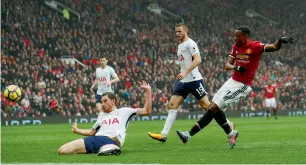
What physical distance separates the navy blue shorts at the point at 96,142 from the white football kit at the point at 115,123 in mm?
308

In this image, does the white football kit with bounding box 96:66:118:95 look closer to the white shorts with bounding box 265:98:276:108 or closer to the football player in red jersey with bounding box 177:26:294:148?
the football player in red jersey with bounding box 177:26:294:148

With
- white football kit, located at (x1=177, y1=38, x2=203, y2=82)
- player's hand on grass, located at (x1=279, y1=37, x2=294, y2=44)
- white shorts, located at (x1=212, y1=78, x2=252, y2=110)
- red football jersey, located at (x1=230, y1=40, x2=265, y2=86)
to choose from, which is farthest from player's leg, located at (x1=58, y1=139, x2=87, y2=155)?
white football kit, located at (x1=177, y1=38, x2=203, y2=82)

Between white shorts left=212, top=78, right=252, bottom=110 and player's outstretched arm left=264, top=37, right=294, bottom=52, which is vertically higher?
player's outstretched arm left=264, top=37, right=294, bottom=52

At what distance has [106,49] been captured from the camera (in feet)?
147

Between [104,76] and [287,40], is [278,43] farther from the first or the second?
[104,76]

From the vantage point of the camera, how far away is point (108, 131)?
1240 centimetres

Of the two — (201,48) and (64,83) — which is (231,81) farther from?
(201,48)

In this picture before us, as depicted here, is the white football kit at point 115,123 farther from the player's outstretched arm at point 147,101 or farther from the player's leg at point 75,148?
the player's leg at point 75,148

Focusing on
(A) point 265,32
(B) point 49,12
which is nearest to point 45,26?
(B) point 49,12

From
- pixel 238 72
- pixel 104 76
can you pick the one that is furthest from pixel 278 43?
pixel 104 76

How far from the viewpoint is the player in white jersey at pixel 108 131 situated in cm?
1197

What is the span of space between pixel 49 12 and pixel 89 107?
11.4 metres

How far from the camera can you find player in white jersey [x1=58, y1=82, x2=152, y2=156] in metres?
12.0

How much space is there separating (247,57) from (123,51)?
32.3 meters
